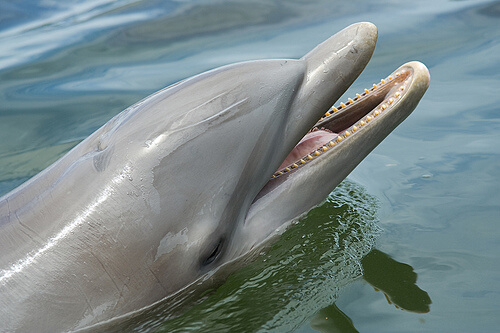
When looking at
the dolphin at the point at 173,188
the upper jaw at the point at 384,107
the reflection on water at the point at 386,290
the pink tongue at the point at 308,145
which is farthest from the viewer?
the pink tongue at the point at 308,145

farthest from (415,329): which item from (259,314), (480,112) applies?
(480,112)

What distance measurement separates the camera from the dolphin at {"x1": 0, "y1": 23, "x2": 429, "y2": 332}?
4.46m

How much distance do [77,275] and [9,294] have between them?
0.42m

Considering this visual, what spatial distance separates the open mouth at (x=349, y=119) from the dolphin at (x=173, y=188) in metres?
0.03

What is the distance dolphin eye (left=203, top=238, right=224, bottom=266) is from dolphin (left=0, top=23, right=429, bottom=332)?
0.03 ft

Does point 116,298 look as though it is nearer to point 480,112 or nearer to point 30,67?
point 480,112

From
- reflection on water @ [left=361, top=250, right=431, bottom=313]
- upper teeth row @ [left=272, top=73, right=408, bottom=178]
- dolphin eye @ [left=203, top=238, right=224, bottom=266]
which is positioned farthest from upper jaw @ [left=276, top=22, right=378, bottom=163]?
reflection on water @ [left=361, top=250, right=431, bottom=313]

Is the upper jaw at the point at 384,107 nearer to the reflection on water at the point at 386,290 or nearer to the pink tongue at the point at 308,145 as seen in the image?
the pink tongue at the point at 308,145

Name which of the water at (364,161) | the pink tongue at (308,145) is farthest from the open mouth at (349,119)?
the water at (364,161)

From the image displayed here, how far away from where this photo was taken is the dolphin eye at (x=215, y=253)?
4934 millimetres

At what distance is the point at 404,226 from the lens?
604cm

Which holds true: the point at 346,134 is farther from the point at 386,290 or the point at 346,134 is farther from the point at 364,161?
the point at 364,161

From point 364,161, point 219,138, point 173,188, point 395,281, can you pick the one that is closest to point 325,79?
point 219,138

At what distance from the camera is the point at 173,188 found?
179 inches
